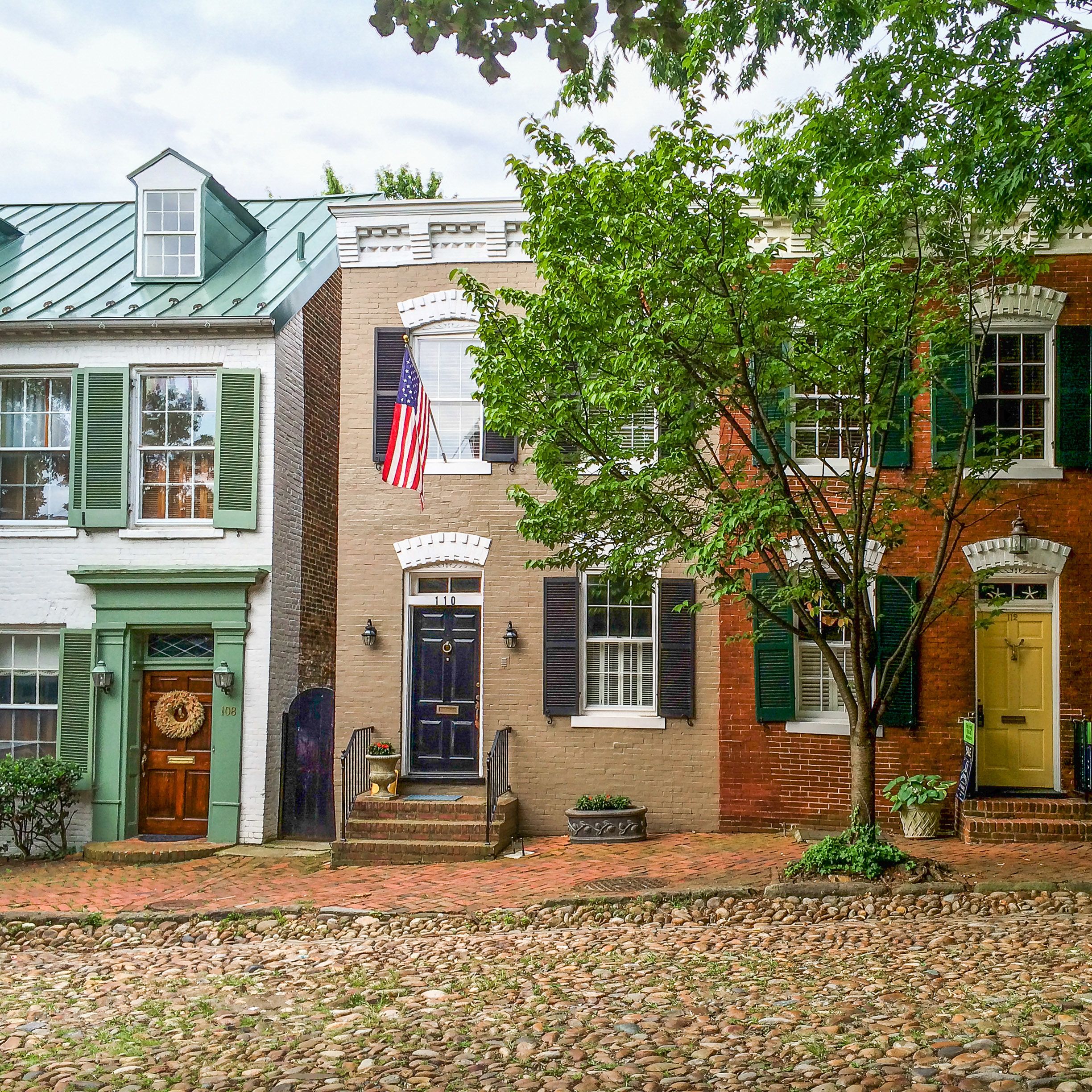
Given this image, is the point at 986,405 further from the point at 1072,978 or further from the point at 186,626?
the point at 186,626

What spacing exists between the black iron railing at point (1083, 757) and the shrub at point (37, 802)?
37.3 ft

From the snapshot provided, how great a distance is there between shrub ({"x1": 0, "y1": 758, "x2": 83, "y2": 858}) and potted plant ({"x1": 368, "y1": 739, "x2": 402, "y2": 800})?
3.55 meters

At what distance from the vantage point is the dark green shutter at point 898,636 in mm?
12383

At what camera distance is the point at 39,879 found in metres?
11.9

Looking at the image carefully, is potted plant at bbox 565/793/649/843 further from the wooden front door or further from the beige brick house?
Result: the wooden front door

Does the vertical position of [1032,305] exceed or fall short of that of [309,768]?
it exceeds it

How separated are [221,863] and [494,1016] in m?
6.64

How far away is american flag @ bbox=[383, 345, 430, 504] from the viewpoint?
40.1 feet

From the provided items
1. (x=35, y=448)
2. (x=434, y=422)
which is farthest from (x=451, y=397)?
(x=35, y=448)

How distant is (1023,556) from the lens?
12.3 m

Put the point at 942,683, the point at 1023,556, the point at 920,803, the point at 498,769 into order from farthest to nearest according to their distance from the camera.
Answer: the point at 498,769
the point at 942,683
the point at 1023,556
the point at 920,803

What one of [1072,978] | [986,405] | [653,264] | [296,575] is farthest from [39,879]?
[986,405]

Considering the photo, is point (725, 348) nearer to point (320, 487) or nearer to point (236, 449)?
point (236, 449)

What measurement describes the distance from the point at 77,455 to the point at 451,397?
469 centimetres
